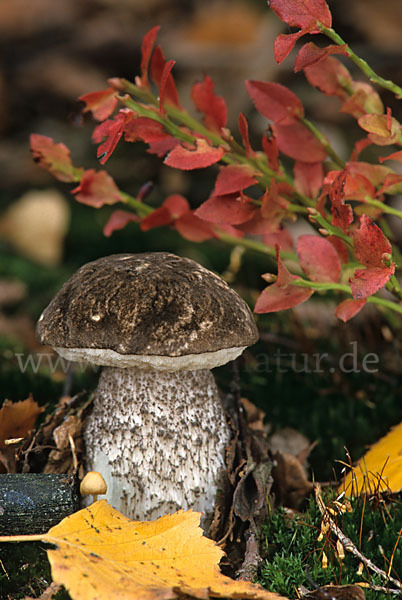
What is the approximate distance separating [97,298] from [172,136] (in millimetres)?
492

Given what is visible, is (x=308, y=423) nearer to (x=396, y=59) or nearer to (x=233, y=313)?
(x=233, y=313)

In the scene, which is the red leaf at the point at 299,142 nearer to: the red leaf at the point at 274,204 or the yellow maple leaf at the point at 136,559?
the red leaf at the point at 274,204

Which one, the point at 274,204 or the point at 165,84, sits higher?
the point at 165,84

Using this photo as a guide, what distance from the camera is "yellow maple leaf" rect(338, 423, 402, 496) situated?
4.33 feet

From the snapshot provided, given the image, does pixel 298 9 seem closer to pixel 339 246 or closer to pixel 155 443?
pixel 339 246

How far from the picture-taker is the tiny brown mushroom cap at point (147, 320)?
1.20 m

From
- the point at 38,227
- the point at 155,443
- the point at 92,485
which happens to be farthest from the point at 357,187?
the point at 38,227

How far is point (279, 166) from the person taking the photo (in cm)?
157

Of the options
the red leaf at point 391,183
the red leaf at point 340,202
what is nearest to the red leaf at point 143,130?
the red leaf at point 340,202

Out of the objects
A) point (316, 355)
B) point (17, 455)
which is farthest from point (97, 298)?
point (316, 355)

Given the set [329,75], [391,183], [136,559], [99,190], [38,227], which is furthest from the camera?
[38,227]

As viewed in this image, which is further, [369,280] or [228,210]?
[228,210]

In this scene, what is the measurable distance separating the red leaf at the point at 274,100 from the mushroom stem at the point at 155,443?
690mm

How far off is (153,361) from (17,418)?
0.49m
